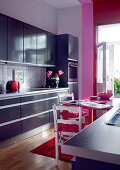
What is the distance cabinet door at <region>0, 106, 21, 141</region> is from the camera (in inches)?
116

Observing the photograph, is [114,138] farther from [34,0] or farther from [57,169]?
[34,0]

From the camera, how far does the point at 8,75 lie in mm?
3898

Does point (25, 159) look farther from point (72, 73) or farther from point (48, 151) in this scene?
point (72, 73)

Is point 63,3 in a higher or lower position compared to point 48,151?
higher

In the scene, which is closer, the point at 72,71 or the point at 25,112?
the point at 25,112

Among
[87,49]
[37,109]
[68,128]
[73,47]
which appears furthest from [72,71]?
[68,128]

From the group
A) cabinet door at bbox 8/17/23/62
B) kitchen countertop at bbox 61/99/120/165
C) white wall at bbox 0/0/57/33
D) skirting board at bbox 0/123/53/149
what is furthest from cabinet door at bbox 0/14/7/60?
kitchen countertop at bbox 61/99/120/165

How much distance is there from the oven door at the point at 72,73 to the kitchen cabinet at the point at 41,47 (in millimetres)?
791

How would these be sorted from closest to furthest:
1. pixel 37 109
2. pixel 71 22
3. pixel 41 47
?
pixel 37 109
pixel 41 47
pixel 71 22

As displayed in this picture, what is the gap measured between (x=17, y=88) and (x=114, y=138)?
312cm

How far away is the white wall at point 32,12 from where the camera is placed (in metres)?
3.95

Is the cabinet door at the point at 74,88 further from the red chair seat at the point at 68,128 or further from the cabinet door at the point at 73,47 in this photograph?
the red chair seat at the point at 68,128

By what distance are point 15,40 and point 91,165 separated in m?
3.08

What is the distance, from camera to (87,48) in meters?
5.23
